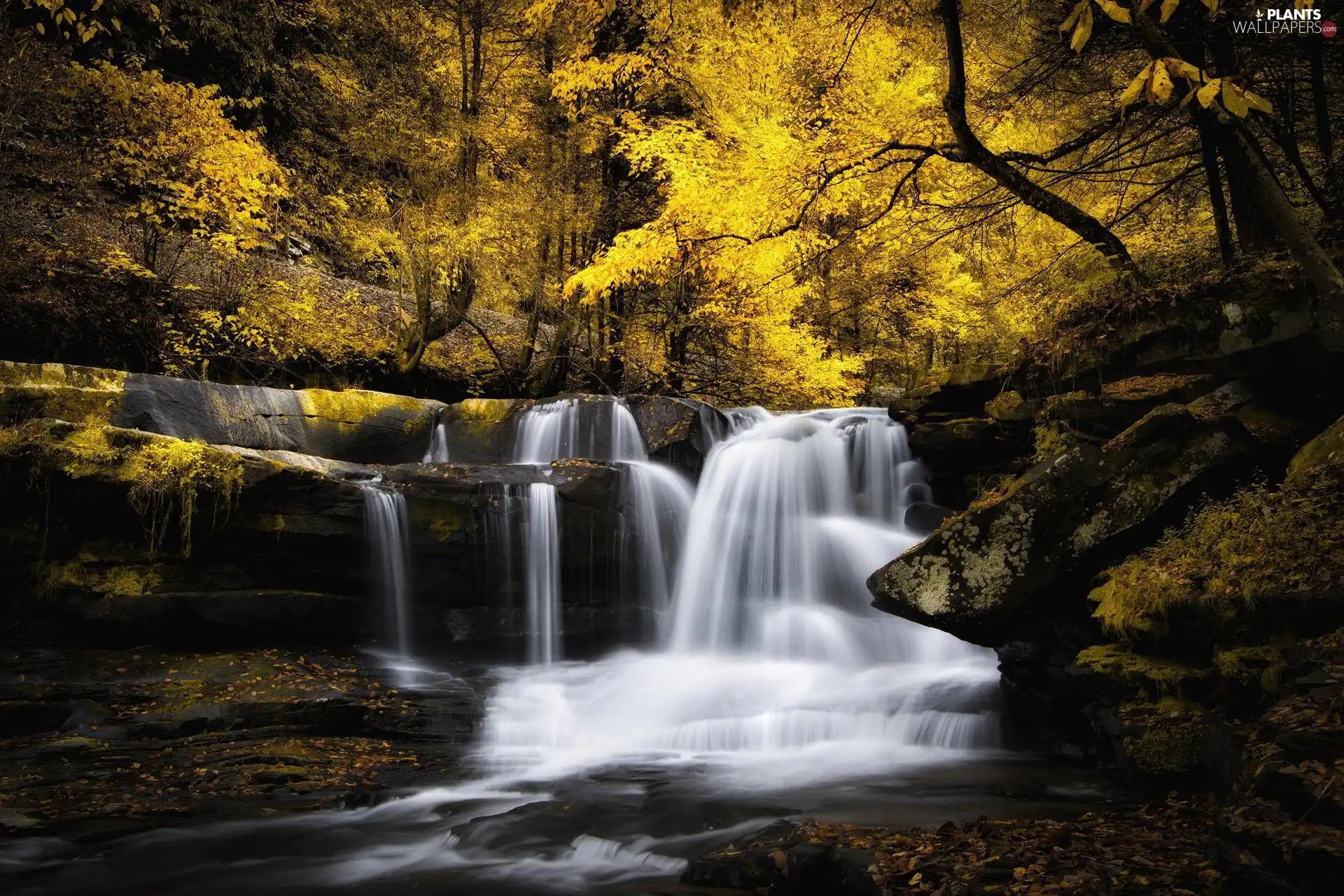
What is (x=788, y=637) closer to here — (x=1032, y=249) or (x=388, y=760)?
(x=388, y=760)

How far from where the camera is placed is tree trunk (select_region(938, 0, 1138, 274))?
617 centimetres

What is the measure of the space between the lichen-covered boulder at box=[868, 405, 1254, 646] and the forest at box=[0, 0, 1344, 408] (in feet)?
4.70

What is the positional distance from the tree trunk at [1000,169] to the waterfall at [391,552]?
7.05 meters

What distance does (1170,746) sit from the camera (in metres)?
4.61

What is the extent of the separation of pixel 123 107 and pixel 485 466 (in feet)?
26.0

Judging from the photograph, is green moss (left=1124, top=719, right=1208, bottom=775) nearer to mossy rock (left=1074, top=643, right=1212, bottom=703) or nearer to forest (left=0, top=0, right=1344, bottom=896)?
forest (left=0, top=0, right=1344, bottom=896)

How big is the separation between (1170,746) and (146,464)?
30.1ft

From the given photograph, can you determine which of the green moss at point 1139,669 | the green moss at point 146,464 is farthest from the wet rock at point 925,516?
the green moss at point 146,464

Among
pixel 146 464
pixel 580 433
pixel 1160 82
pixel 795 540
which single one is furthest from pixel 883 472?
pixel 146 464

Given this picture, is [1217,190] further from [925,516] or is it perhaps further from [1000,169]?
[925,516]

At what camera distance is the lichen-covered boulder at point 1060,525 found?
18.9 feet

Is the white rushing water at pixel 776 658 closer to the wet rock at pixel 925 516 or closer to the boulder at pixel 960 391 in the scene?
the wet rock at pixel 925 516

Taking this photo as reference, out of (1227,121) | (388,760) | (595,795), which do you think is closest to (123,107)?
(388,760)

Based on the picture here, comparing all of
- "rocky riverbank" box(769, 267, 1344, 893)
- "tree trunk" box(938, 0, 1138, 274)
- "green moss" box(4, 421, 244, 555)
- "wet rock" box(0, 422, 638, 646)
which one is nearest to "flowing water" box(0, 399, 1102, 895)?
"wet rock" box(0, 422, 638, 646)
